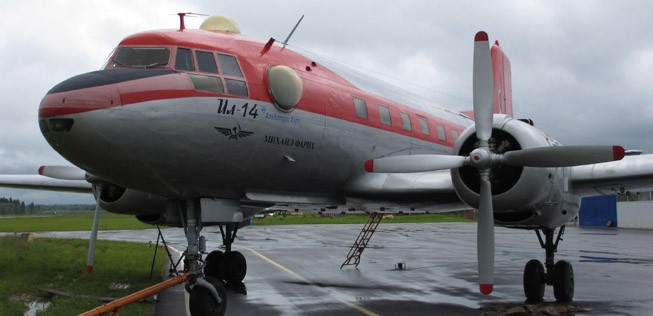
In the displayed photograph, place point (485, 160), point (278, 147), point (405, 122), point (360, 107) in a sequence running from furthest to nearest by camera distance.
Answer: point (405, 122), point (360, 107), point (278, 147), point (485, 160)

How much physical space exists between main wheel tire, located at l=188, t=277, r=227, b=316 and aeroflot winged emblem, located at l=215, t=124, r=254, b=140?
2.03 m

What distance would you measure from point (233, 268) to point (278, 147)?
5240 mm

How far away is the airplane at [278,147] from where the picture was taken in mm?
7293

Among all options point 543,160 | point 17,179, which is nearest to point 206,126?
point 543,160

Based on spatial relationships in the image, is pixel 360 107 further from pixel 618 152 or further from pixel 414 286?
pixel 414 286

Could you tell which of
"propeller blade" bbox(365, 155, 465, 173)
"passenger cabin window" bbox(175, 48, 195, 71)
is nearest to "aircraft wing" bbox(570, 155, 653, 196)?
"propeller blade" bbox(365, 155, 465, 173)

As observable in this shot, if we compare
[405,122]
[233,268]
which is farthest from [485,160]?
[233,268]

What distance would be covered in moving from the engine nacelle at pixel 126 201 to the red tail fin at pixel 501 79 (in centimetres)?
818

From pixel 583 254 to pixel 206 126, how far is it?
729 inches

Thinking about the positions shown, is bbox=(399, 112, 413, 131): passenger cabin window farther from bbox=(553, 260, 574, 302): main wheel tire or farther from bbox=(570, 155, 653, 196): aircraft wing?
bbox=(553, 260, 574, 302): main wheel tire

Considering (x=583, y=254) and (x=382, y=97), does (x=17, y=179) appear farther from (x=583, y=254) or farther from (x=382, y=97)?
(x=583, y=254)

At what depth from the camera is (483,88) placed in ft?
31.2

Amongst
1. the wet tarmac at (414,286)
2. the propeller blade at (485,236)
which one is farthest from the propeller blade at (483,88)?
the wet tarmac at (414,286)

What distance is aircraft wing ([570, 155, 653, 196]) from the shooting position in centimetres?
949
